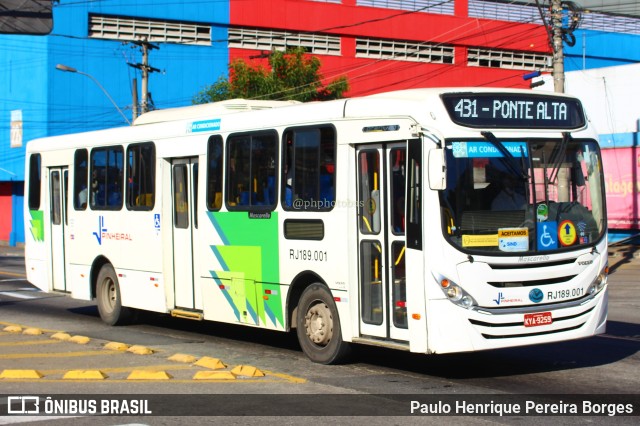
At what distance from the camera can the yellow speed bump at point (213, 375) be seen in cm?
1038

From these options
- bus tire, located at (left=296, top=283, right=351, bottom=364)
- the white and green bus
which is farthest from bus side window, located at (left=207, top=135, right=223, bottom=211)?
bus tire, located at (left=296, top=283, right=351, bottom=364)

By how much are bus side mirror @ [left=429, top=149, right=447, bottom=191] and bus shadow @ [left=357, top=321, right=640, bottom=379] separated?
233cm

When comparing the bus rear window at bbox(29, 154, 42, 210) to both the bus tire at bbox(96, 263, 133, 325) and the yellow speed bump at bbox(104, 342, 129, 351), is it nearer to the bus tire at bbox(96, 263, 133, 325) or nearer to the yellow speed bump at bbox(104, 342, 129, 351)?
the bus tire at bbox(96, 263, 133, 325)

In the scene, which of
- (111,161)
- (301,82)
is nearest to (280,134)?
(111,161)

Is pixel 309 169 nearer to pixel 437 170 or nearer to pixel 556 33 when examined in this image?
pixel 437 170

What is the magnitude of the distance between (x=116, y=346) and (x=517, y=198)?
6087 mm

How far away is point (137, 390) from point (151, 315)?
799 centimetres

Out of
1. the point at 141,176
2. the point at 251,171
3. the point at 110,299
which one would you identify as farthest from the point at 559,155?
the point at 110,299

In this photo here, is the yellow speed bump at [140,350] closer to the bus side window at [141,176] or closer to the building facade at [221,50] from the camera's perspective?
the bus side window at [141,176]

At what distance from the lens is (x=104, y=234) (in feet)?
53.8

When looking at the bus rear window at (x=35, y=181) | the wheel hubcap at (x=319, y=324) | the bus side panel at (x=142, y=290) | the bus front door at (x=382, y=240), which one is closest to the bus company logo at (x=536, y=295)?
the bus front door at (x=382, y=240)

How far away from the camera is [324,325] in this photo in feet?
37.9

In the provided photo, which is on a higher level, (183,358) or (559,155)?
(559,155)

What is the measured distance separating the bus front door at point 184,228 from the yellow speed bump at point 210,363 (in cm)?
252
